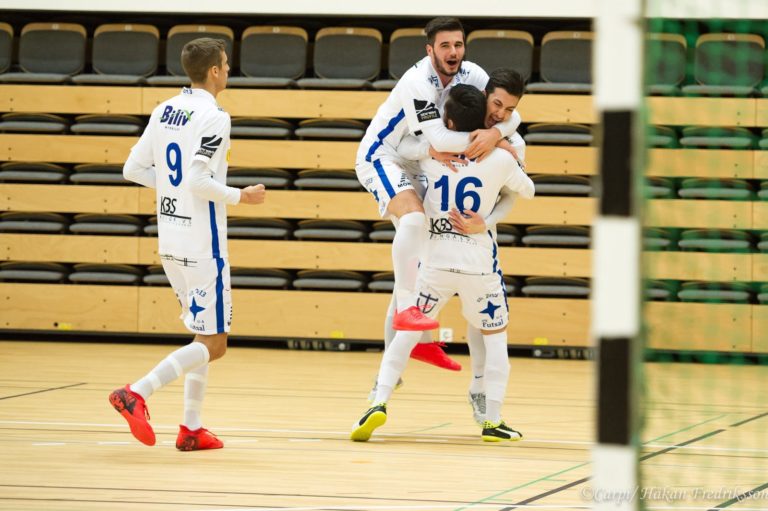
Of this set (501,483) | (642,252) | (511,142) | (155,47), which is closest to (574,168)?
(155,47)

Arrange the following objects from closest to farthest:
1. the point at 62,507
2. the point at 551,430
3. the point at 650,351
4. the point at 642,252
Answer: the point at 642,252, the point at 650,351, the point at 62,507, the point at 551,430

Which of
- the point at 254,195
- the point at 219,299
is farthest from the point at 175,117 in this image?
the point at 219,299

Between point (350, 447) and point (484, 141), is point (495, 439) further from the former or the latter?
point (484, 141)

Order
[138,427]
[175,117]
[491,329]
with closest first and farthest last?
[138,427] < [175,117] < [491,329]

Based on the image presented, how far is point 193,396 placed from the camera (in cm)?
476

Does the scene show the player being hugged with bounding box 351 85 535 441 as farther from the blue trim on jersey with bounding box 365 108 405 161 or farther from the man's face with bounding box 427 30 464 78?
the blue trim on jersey with bounding box 365 108 405 161

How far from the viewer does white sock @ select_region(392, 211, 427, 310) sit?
529 centimetres

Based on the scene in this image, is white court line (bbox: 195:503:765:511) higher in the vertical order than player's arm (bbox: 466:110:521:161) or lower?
lower

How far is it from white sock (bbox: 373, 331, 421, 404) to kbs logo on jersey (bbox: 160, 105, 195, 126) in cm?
142

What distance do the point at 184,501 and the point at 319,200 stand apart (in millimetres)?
6686

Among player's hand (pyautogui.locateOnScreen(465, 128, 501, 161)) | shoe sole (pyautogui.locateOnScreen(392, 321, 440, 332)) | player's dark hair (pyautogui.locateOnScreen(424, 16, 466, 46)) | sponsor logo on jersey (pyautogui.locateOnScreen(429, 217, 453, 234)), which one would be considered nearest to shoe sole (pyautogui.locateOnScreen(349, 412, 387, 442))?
shoe sole (pyautogui.locateOnScreen(392, 321, 440, 332))

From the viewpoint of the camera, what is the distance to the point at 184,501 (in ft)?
12.1

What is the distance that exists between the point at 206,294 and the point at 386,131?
4.75 ft

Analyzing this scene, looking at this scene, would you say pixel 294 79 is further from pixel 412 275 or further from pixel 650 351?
pixel 650 351
